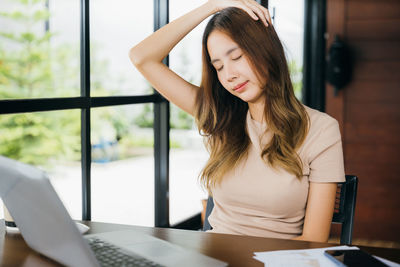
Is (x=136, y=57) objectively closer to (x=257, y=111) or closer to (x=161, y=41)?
(x=161, y=41)

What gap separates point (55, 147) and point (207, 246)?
1.15 m

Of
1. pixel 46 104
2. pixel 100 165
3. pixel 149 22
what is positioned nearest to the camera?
pixel 46 104

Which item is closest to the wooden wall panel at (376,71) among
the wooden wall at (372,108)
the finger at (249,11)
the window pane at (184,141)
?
the wooden wall at (372,108)

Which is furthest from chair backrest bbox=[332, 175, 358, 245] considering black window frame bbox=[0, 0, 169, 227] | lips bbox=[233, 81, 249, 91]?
black window frame bbox=[0, 0, 169, 227]

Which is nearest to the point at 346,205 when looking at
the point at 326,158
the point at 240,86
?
the point at 326,158

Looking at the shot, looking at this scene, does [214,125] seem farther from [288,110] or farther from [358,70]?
[358,70]

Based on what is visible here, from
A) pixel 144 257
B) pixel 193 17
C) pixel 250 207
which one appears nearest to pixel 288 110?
pixel 250 207

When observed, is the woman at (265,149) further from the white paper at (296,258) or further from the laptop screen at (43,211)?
the laptop screen at (43,211)

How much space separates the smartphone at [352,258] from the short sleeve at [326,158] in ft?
1.45

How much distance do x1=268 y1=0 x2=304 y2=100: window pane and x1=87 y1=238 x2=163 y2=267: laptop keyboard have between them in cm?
293

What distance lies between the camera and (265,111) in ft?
5.44

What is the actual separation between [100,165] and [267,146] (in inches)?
38.5

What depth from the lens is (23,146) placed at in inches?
77.2

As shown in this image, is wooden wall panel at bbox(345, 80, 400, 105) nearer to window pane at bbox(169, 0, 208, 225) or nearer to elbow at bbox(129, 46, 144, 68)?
window pane at bbox(169, 0, 208, 225)
